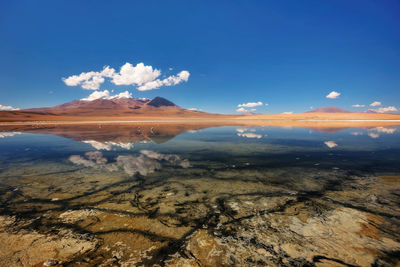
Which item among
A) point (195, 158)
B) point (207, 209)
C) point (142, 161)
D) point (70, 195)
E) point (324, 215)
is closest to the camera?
point (324, 215)

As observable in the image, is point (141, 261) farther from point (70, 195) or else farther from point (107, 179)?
point (107, 179)

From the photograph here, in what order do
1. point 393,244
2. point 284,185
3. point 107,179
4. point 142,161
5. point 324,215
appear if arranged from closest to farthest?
point 393,244 → point 324,215 → point 284,185 → point 107,179 → point 142,161

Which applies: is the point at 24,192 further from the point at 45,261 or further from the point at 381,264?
the point at 381,264

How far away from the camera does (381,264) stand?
7.39 feet

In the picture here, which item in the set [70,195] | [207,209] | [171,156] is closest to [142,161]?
[171,156]

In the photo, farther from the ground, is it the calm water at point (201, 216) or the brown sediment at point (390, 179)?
the brown sediment at point (390, 179)

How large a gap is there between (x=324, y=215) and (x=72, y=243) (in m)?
4.62

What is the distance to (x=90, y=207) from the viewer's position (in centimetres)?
371

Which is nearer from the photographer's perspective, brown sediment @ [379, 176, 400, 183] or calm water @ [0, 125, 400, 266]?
calm water @ [0, 125, 400, 266]

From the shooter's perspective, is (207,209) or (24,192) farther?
(24,192)

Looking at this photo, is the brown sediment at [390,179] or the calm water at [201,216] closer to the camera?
the calm water at [201,216]

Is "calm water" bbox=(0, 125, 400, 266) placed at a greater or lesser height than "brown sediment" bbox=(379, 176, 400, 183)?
lesser

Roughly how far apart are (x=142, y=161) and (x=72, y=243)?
16.1 feet

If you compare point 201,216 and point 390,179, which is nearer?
point 201,216
